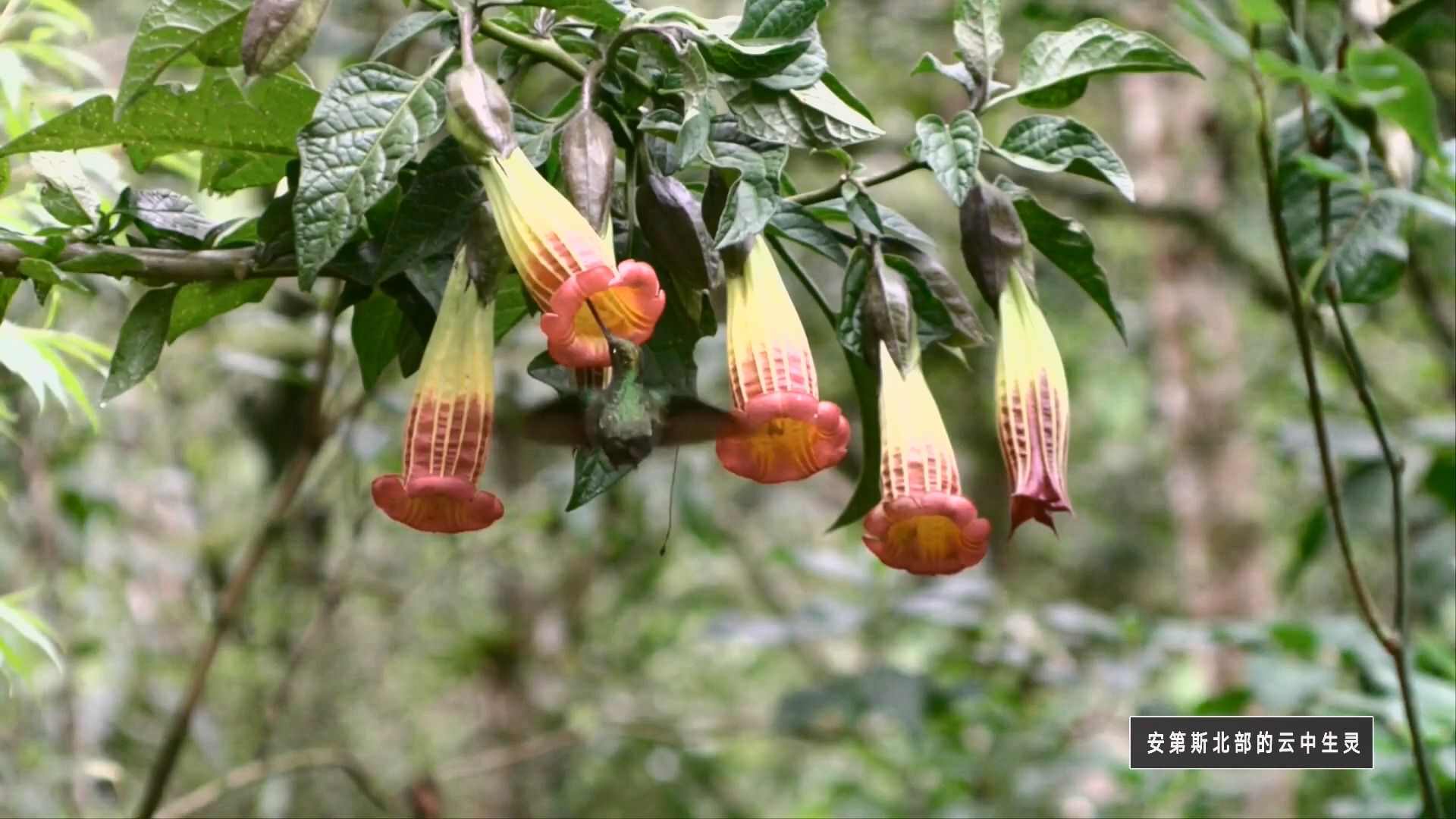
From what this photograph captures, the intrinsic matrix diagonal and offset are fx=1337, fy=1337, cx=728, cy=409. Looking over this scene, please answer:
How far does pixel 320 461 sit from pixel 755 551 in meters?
1.85

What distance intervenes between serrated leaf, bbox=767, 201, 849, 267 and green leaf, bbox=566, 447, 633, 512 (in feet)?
0.58

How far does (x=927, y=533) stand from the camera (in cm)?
78

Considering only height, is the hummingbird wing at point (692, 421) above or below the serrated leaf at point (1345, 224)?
below

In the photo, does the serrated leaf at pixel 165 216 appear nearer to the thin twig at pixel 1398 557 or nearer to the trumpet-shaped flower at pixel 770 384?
the trumpet-shaped flower at pixel 770 384

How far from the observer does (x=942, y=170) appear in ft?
2.35

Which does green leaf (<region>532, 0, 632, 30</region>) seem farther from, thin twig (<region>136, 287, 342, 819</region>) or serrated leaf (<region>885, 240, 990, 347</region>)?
thin twig (<region>136, 287, 342, 819</region>)

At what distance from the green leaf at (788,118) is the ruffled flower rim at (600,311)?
0.11 m

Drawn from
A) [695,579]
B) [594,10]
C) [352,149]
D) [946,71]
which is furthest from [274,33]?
[695,579]

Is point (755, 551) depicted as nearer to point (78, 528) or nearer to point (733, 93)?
point (78, 528)

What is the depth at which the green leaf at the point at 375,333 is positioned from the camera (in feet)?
2.76

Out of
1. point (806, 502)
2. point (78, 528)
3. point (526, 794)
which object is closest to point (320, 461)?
point (78, 528)

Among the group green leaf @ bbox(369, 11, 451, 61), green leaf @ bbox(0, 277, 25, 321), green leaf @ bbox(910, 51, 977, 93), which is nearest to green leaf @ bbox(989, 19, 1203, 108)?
green leaf @ bbox(910, 51, 977, 93)
